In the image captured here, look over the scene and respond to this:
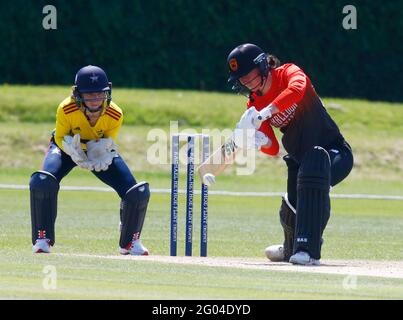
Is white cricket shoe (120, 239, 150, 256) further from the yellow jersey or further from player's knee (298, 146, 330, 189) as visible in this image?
player's knee (298, 146, 330, 189)

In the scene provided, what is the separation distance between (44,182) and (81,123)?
72cm

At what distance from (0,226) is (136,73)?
1644cm

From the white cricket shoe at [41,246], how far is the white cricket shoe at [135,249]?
31.0 inches

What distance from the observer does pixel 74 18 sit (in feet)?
102

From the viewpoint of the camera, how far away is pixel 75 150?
12258 mm

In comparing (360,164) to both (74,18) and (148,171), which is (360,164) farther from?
(74,18)

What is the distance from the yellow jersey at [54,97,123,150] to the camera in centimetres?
1240

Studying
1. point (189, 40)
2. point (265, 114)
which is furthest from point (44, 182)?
point (189, 40)

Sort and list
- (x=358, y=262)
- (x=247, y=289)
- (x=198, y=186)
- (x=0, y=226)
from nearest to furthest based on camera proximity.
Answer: (x=247, y=289) → (x=358, y=262) → (x=0, y=226) → (x=198, y=186)

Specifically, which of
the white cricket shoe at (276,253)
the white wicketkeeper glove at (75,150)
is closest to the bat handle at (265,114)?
the white cricket shoe at (276,253)

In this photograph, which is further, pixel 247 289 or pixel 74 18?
pixel 74 18

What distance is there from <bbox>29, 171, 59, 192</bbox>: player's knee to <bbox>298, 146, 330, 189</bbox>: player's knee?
2.28 metres

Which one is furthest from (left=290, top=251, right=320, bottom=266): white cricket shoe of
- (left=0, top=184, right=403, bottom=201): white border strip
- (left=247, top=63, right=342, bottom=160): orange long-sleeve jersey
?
(left=0, top=184, right=403, bottom=201): white border strip

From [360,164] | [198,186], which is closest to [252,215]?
[198,186]
